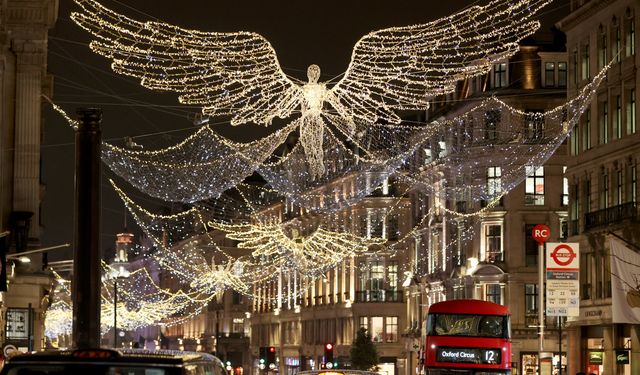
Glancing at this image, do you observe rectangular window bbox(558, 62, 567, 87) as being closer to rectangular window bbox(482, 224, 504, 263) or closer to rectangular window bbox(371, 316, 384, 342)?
rectangular window bbox(482, 224, 504, 263)

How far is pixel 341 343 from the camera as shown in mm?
114438

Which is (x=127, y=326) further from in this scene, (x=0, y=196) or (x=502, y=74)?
(x=0, y=196)

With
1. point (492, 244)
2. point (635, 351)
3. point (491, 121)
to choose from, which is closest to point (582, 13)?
point (635, 351)

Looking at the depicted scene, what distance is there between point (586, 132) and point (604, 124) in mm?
2402

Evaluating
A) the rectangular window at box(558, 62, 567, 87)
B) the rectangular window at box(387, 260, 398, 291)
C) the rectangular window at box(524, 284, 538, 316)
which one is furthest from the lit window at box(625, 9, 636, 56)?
the rectangular window at box(387, 260, 398, 291)

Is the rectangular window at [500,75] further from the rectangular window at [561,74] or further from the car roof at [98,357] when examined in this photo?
the car roof at [98,357]

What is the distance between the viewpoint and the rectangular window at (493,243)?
271ft

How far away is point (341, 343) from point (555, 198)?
3676cm

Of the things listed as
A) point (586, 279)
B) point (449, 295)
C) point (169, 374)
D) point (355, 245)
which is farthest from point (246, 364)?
point (169, 374)

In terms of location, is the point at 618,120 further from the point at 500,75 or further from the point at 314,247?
the point at 314,247

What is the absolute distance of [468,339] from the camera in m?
46.8

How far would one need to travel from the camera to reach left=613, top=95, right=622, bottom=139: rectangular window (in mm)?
57438

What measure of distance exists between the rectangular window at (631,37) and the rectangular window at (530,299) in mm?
26795

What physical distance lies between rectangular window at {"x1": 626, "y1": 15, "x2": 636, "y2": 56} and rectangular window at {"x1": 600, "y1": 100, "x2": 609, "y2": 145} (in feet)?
10.2
